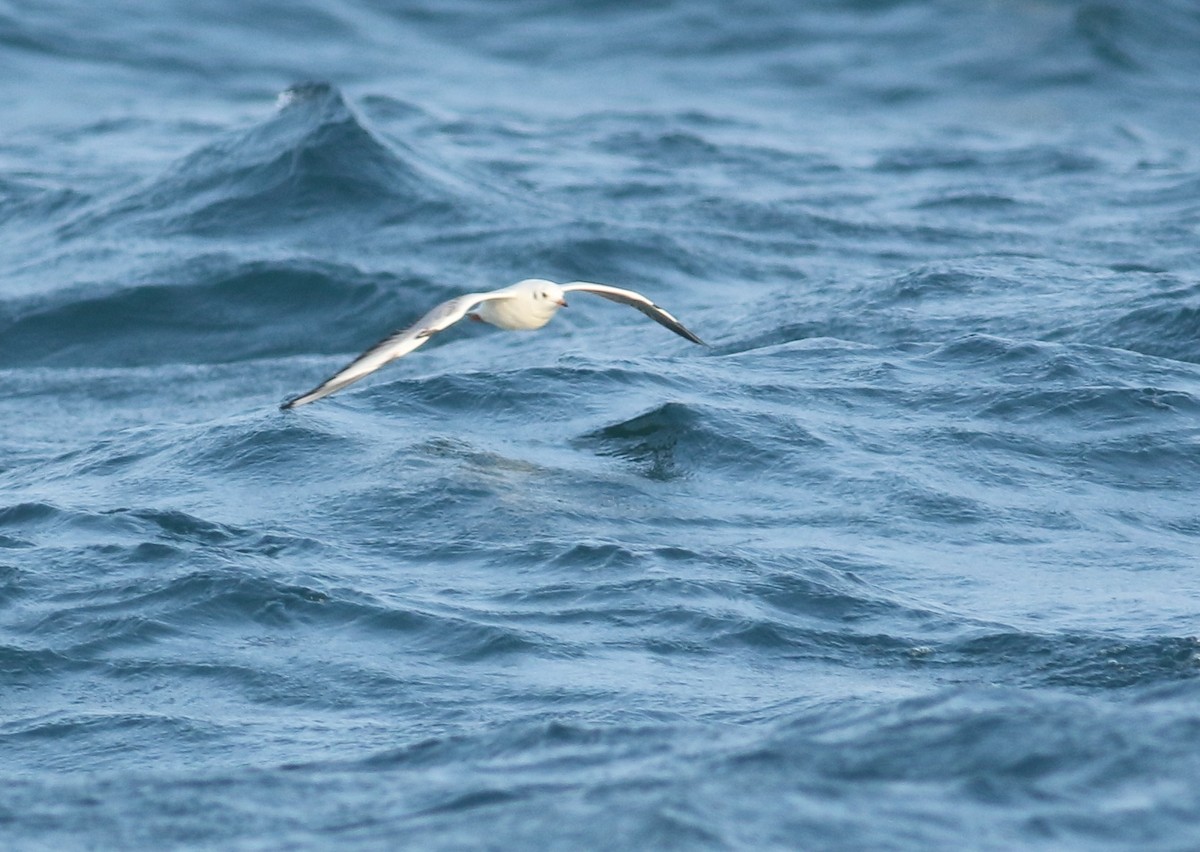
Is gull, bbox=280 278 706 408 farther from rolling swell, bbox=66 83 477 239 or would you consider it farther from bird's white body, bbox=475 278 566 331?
rolling swell, bbox=66 83 477 239

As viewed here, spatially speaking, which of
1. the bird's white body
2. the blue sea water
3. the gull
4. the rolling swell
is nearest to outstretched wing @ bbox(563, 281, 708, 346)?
the gull

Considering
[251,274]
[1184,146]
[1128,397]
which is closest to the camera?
[1128,397]

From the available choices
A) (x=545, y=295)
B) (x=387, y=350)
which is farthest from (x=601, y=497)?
(x=545, y=295)

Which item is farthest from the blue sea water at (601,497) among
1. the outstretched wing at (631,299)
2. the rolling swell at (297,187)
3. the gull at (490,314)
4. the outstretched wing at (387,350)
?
the outstretched wing at (387,350)

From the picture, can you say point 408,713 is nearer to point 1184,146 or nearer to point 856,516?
point 856,516

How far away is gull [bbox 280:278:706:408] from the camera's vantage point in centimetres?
941

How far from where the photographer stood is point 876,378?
1202 centimetres

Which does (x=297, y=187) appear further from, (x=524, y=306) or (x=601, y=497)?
(x=601, y=497)

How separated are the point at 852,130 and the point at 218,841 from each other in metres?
19.6

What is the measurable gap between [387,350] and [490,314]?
149cm

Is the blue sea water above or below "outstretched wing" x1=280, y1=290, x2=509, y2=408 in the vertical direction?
below

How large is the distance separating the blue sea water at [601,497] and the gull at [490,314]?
67cm

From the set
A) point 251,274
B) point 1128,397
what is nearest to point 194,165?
point 251,274

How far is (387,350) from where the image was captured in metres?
9.48
